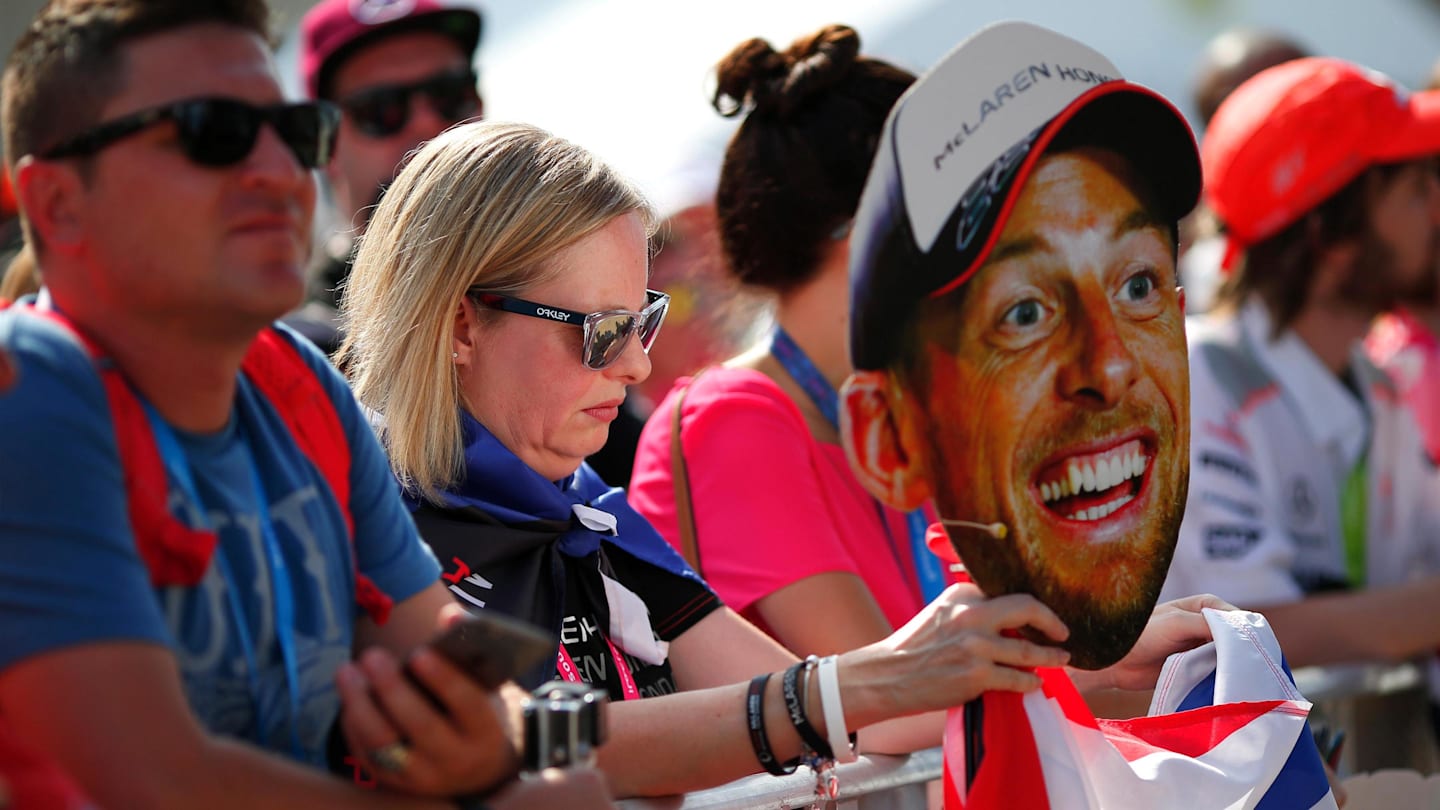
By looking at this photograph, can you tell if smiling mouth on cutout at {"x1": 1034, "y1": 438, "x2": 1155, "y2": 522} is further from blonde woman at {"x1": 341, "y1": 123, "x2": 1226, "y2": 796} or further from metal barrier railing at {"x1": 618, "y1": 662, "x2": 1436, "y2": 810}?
metal barrier railing at {"x1": 618, "y1": 662, "x2": 1436, "y2": 810}

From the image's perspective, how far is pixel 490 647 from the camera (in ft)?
4.48

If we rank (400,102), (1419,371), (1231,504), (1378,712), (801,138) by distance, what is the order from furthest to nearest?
(1419,371) → (400,102) → (1378,712) → (1231,504) → (801,138)

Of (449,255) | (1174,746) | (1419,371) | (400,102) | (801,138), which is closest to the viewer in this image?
(1174,746)

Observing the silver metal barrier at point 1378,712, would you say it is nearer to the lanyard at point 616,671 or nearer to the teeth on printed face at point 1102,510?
the teeth on printed face at point 1102,510

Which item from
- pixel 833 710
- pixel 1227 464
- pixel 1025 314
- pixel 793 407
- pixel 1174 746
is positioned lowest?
pixel 1227 464

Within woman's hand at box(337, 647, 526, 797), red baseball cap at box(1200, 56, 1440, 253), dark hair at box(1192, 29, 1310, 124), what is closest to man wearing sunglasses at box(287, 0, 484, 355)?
red baseball cap at box(1200, 56, 1440, 253)

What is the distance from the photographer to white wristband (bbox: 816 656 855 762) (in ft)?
6.30

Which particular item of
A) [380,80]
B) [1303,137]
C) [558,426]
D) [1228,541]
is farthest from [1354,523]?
[380,80]

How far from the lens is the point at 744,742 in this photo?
6.43ft

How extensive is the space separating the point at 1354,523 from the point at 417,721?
2943mm

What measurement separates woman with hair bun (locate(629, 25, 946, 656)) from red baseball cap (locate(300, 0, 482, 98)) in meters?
1.50

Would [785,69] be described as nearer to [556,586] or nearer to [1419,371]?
[556,586]

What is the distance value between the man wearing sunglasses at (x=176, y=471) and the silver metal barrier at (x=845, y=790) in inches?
22.4

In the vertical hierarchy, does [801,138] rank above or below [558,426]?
above
